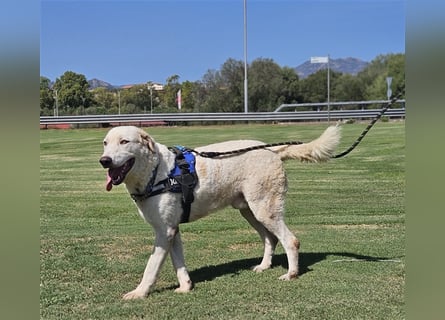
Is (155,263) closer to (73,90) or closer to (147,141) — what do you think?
(147,141)

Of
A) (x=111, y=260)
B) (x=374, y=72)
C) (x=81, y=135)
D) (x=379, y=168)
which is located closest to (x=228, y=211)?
(x=111, y=260)

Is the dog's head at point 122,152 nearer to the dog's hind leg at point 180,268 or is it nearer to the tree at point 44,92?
the tree at point 44,92

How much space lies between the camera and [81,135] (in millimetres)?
35719

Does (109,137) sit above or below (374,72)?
below

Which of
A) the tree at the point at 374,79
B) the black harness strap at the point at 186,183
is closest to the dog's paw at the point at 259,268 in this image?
the black harness strap at the point at 186,183

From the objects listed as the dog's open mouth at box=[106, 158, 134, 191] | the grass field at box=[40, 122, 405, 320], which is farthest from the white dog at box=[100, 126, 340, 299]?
the grass field at box=[40, 122, 405, 320]

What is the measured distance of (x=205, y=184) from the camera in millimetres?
6422

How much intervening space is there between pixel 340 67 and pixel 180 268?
82251 mm

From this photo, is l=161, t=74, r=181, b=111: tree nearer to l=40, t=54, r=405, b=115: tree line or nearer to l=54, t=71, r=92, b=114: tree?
l=40, t=54, r=405, b=115: tree line

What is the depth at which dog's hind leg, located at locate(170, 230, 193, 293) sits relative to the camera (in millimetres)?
6207

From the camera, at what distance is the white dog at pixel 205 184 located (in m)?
5.81

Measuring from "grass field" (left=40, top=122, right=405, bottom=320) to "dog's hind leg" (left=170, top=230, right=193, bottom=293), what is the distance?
126 millimetres
